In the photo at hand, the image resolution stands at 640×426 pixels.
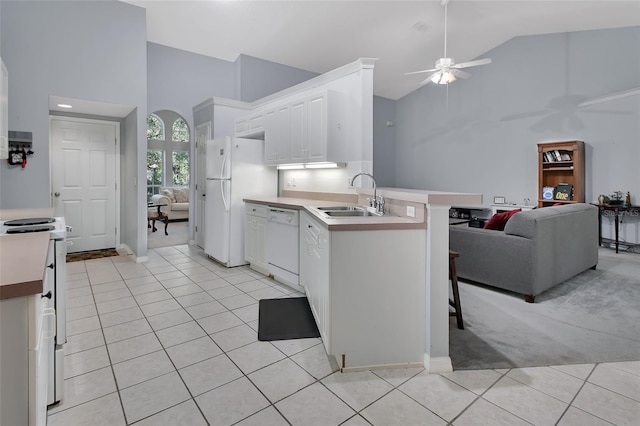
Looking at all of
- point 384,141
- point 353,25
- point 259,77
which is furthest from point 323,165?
point 384,141

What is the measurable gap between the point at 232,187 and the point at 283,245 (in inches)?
49.8

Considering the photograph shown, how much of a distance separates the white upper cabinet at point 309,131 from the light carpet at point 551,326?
84.2 inches

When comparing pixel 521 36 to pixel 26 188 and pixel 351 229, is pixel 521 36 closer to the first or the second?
pixel 351 229

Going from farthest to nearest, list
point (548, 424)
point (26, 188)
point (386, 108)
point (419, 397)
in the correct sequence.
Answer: point (386, 108)
point (26, 188)
point (419, 397)
point (548, 424)

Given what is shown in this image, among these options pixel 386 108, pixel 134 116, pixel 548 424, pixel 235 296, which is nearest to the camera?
pixel 548 424

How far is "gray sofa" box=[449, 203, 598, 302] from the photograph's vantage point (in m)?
3.15

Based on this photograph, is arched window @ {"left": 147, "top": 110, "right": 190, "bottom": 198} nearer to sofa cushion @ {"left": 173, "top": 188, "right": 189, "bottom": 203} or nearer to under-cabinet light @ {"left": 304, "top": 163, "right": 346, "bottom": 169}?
sofa cushion @ {"left": 173, "top": 188, "right": 189, "bottom": 203}

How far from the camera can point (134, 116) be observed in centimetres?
475

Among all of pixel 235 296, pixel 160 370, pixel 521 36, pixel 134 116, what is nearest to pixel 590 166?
pixel 521 36

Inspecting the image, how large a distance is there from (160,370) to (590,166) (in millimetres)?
7134

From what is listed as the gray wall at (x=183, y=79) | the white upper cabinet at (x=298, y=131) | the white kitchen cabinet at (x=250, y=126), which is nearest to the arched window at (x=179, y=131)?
the gray wall at (x=183, y=79)

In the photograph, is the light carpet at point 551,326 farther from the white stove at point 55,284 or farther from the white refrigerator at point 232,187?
the white refrigerator at point 232,187

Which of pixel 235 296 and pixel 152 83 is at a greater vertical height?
pixel 152 83

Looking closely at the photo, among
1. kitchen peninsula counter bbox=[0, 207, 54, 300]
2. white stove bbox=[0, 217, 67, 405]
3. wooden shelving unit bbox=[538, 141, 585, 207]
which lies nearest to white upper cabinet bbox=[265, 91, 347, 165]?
white stove bbox=[0, 217, 67, 405]
